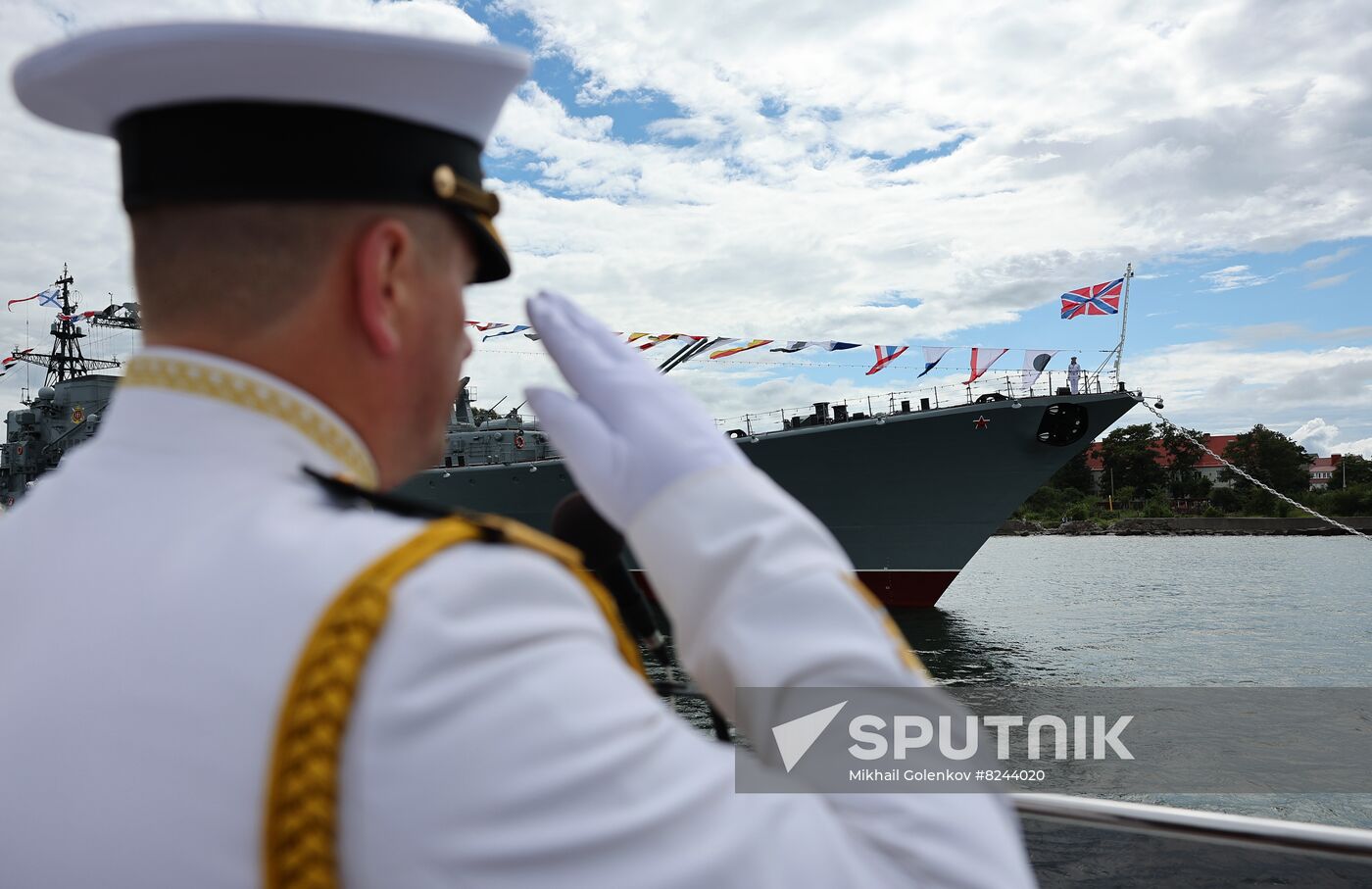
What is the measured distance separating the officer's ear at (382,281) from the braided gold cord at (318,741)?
11.0 inches

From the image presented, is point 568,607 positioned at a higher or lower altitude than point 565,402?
lower

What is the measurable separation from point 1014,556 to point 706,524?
56737mm

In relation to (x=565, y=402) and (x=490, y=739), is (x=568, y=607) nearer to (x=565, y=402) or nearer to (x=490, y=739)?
(x=490, y=739)

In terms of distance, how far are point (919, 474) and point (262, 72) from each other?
65.5ft

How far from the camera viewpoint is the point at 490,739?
615 mm

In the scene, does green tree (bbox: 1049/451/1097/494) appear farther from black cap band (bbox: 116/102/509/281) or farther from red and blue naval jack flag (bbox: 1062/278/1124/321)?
black cap band (bbox: 116/102/509/281)

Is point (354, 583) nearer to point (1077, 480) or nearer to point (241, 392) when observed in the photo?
point (241, 392)

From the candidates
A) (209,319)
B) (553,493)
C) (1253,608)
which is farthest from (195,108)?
(1253,608)

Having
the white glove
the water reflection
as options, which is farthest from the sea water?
the white glove

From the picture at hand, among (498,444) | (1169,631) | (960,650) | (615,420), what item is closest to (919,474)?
(960,650)

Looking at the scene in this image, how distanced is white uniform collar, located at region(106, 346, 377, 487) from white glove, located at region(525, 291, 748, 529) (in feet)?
0.78

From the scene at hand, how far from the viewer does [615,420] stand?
984 millimetres

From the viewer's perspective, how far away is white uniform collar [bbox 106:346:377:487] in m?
0.83

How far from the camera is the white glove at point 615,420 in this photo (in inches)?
36.7
